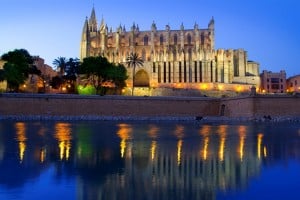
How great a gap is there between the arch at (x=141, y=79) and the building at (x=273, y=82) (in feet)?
77.8

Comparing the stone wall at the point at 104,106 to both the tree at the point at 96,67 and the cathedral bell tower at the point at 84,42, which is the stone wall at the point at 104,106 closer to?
the tree at the point at 96,67

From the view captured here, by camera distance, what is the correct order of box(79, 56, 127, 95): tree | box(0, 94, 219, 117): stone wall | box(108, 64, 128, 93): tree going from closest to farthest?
box(0, 94, 219, 117): stone wall < box(108, 64, 128, 93): tree < box(79, 56, 127, 95): tree

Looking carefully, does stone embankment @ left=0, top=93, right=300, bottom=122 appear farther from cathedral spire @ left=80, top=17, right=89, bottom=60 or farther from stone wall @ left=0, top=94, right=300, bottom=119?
cathedral spire @ left=80, top=17, right=89, bottom=60

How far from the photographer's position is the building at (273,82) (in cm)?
8319

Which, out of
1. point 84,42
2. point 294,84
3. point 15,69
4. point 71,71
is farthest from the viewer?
point 84,42

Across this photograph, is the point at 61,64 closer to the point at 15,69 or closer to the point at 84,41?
the point at 84,41

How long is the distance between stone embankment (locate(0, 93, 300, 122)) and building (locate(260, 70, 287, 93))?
128 feet

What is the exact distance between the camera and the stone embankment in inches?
1613

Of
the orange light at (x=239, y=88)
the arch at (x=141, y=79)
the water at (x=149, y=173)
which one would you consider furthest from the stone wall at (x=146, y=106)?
the arch at (x=141, y=79)

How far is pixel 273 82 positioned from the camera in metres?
84.4

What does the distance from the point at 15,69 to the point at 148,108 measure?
52.9 ft

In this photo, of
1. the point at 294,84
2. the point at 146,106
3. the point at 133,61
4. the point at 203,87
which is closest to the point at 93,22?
the point at 133,61

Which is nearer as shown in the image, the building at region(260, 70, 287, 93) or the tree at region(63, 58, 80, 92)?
the tree at region(63, 58, 80, 92)

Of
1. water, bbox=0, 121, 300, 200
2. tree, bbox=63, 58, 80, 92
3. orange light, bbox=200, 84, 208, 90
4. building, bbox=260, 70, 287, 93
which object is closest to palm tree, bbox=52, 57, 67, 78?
tree, bbox=63, 58, 80, 92
